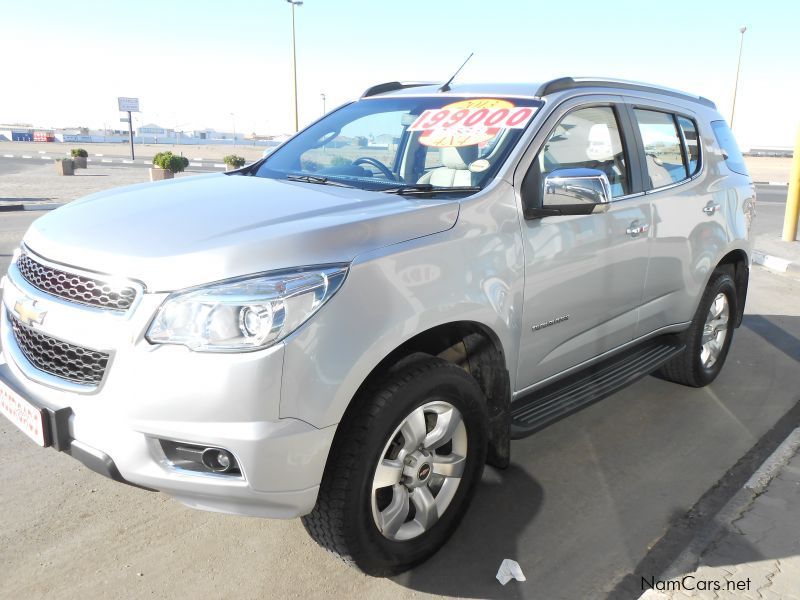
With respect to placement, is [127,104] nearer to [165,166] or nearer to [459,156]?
[165,166]

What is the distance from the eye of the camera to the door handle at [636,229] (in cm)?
363

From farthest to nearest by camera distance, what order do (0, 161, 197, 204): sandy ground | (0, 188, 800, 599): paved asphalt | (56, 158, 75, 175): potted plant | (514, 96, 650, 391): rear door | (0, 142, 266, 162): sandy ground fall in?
(0, 142, 266, 162): sandy ground
(56, 158, 75, 175): potted plant
(0, 161, 197, 204): sandy ground
(514, 96, 650, 391): rear door
(0, 188, 800, 599): paved asphalt

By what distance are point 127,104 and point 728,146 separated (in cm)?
4196

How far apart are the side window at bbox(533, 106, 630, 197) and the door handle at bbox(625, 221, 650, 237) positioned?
0.58 ft

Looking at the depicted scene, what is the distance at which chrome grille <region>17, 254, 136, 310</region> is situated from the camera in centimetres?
227

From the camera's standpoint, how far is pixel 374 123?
12.9ft

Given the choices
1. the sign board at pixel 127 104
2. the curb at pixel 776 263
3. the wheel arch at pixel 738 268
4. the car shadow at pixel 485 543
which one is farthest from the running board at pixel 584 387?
the sign board at pixel 127 104

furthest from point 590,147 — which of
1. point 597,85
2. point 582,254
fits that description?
point 582,254

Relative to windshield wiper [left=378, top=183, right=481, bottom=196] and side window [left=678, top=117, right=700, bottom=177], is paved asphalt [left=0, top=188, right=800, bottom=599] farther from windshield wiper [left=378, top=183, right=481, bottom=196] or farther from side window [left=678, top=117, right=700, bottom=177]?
side window [left=678, top=117, right=700, bottom=177]

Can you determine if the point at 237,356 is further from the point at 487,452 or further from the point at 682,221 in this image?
the point at 682,221

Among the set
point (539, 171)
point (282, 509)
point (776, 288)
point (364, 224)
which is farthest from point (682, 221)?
point (776, 288)

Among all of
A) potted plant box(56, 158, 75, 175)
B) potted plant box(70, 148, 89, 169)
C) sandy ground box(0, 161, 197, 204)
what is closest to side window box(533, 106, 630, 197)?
sandy ground box(0, 161, 197, 204)

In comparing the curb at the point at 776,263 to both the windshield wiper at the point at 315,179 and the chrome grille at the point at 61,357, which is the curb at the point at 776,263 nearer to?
the windshield wiper at the point at 315,179

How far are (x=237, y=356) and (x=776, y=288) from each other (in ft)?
26.3
